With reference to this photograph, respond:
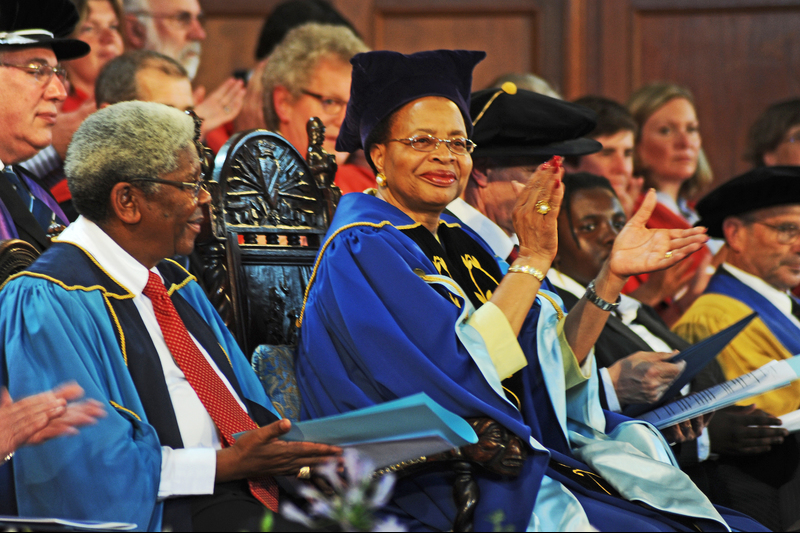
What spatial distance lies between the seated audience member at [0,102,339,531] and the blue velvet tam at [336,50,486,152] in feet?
1.66

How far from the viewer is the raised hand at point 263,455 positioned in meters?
1.98

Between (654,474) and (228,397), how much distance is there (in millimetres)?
1096

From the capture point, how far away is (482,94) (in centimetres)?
321

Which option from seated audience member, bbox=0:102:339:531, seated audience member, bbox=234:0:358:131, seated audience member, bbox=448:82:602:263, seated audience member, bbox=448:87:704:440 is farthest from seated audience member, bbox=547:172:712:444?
seated audience member, bbox=234:0:358:131

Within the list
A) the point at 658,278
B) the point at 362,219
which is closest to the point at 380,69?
the point at 362,219

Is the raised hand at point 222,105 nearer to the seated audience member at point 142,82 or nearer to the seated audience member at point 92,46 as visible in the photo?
the seated audience member at point 92,46

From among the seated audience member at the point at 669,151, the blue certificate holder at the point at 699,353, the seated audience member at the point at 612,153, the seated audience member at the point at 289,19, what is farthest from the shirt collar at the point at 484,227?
the seated audience member at the point at 669,151

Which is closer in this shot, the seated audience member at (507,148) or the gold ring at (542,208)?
the gold ring at (542,208)

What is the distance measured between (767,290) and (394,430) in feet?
7.81

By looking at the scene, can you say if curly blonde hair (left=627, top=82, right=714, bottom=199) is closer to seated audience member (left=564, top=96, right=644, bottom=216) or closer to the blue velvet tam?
seated audience member (left=564, top=96, right=644, bottom=216)

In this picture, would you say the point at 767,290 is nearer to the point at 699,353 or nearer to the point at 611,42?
the point at 699,353

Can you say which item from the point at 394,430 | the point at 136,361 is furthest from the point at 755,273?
the point at 136,361

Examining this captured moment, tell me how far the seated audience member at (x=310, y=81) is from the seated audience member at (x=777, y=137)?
250cm

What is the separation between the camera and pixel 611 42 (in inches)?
239
